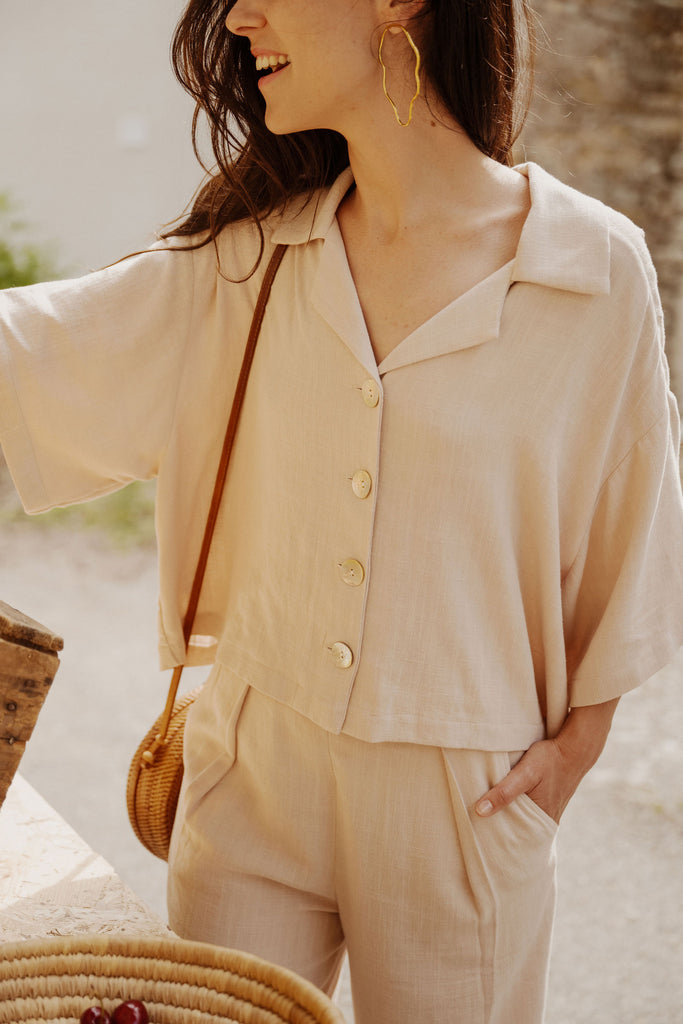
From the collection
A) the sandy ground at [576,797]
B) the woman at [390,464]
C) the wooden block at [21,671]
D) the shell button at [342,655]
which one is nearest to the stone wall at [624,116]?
the sandy ground at [576,797]

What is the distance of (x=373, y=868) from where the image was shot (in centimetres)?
135

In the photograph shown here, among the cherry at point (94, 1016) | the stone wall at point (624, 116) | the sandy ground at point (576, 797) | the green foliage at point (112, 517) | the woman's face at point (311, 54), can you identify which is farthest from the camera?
the green foliage at point (112, 517)

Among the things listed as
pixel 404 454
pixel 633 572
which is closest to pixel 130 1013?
pixel 404 454

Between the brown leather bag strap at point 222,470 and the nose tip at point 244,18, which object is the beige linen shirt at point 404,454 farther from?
the nose tip at point 244,18

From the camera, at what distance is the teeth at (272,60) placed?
128 cm

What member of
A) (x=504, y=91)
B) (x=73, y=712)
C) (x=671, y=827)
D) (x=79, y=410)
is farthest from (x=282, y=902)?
(x=73, y=712)

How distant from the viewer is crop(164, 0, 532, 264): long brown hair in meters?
1.34

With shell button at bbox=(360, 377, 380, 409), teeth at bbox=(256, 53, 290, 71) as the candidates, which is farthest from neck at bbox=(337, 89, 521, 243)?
shell button at bbox=(360, 377, 380, 409)

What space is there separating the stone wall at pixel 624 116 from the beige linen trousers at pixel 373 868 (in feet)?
14.0

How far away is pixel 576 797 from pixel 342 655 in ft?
9.62

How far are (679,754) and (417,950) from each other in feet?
10.6

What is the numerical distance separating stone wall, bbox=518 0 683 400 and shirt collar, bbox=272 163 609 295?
3.98 metres

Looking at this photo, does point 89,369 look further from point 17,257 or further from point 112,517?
point 17,257

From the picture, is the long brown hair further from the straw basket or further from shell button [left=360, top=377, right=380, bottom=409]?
the straw basket
